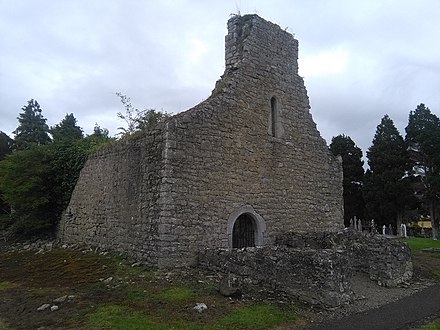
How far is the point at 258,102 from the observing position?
1402 cm

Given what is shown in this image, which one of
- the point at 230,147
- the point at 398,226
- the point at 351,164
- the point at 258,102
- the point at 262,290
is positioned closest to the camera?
the point at 262,290

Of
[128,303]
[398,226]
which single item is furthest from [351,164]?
[128,303]

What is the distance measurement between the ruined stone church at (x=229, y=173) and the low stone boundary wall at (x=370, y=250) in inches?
40.5

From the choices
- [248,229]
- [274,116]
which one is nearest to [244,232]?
[248,229]

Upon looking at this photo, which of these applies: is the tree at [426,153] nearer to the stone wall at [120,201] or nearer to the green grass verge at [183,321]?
the stone wall at [120,201]

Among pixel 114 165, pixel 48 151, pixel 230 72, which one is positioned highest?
pixel 230 72

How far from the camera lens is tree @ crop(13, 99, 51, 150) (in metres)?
39.9

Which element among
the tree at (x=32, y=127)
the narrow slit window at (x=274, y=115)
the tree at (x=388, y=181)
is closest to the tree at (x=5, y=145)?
the tree at (x=32, y=127)

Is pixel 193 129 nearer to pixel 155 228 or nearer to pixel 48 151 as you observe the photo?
pixel 155 228

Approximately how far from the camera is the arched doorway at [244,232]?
13422 millimetres

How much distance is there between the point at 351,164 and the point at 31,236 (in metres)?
32.0

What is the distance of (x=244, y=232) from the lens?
44.8 feet

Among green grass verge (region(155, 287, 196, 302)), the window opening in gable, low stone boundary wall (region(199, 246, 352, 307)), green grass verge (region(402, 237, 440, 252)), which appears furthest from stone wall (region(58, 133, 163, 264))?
green grass verge (region(402, 237, 440, 252))

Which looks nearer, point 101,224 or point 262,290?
point 262,290
